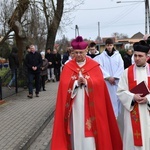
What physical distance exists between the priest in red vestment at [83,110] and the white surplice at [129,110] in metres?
0.20

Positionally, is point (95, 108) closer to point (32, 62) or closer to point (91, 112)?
point (91, 112)

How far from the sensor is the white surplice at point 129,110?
16.3ft

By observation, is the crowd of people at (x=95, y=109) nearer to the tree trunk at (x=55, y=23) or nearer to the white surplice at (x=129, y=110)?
the white surplice at (x=129, y=110)

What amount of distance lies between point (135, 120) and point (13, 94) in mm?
10500

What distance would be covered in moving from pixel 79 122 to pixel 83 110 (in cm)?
18

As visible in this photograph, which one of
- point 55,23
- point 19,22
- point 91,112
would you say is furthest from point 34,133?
point 55,23

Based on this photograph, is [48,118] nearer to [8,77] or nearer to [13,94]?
[13,94]

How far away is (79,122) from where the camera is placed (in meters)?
5.11

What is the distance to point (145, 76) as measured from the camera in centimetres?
504

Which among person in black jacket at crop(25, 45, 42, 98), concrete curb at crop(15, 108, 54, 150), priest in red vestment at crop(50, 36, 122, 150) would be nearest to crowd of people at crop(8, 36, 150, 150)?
priest in red vestment at crop(50, 36, 122, 150)

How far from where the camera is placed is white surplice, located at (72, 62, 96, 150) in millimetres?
5086

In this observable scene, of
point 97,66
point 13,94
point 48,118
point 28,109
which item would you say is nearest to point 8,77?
point 13,94

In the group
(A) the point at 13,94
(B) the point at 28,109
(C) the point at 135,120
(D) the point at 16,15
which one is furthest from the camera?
(D) the point at 16,15

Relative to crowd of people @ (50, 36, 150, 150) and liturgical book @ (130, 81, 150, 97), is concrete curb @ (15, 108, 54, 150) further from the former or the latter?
liturgical book @ (130, 81, 150, 97)
